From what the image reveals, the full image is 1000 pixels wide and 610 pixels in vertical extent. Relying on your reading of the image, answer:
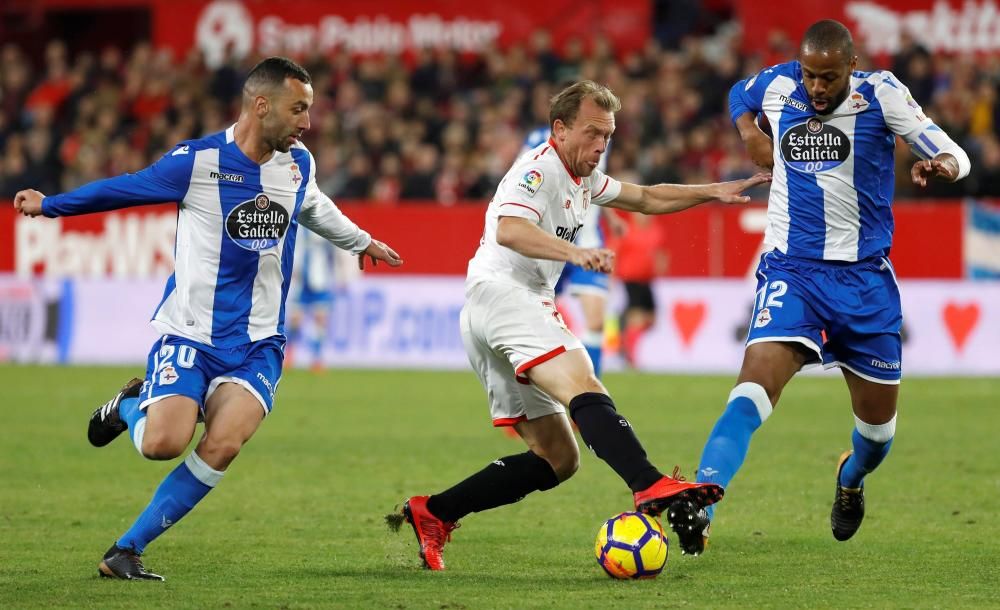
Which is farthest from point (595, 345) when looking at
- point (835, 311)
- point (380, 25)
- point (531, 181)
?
point (380, 25)

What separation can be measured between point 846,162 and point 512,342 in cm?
177

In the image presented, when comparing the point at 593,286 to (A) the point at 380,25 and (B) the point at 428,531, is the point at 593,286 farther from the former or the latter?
(A) the point at 380,25

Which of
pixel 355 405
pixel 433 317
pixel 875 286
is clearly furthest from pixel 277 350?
pixel 433 317

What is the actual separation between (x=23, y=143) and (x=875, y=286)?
18.7m

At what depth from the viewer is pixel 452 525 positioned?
6.94 metres

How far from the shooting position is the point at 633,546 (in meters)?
6.18

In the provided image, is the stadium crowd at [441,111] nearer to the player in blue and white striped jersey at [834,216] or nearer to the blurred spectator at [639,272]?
the blurred spectator at [639,272]

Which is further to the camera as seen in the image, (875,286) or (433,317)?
(433,317)

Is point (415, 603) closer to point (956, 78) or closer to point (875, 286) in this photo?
point (875, 286)

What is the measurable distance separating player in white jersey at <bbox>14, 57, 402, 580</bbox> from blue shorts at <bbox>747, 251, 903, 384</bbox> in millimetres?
2096

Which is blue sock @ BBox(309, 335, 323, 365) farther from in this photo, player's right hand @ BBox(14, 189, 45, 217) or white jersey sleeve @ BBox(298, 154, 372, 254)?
player's right hand @ BBox(14, 189, 45, 217)

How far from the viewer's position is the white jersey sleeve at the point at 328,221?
22.8ft

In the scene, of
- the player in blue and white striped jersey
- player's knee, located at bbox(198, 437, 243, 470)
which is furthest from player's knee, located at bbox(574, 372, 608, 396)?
player's knee, located at bbox(198, 437, 243, 470)

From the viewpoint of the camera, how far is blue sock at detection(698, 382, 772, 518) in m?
6.25
